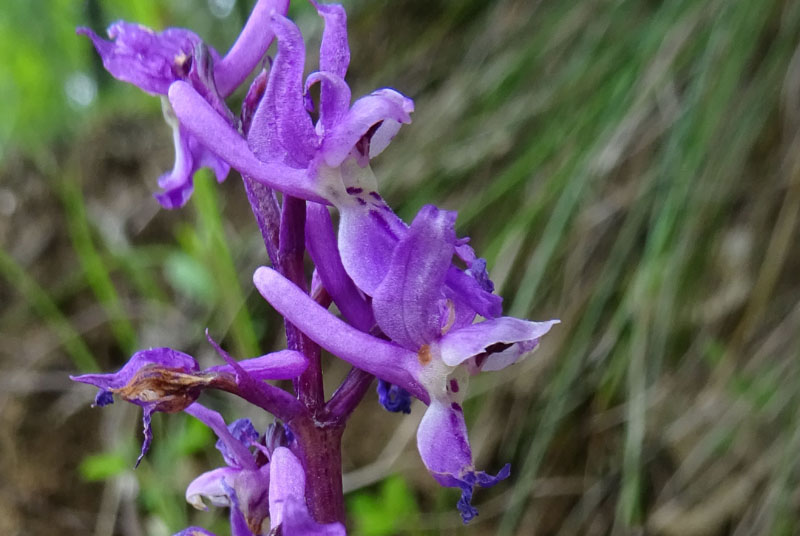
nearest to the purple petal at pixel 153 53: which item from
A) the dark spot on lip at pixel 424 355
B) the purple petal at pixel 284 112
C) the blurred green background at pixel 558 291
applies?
the purple petal at pixel 284 112

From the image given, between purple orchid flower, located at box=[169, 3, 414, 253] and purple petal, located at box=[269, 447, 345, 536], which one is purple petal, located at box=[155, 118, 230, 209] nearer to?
purple orchid flower, located at box=[169, 3, 414, 253]

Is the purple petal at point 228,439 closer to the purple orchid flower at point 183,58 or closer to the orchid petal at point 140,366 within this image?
the orchid petal at point 140,366

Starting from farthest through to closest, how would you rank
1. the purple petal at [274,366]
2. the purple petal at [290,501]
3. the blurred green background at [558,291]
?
the blurred green background at [558,291] < the purple petal at [274,366] < the purple petal at [290,501]

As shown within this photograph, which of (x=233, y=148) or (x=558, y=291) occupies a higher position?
(x=558, y=291)

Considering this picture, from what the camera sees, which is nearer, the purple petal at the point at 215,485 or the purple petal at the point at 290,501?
the purple petal at the point at 290,501

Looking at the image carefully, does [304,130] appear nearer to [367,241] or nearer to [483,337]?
[367,241]

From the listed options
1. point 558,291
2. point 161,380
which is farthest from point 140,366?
point 558,291
